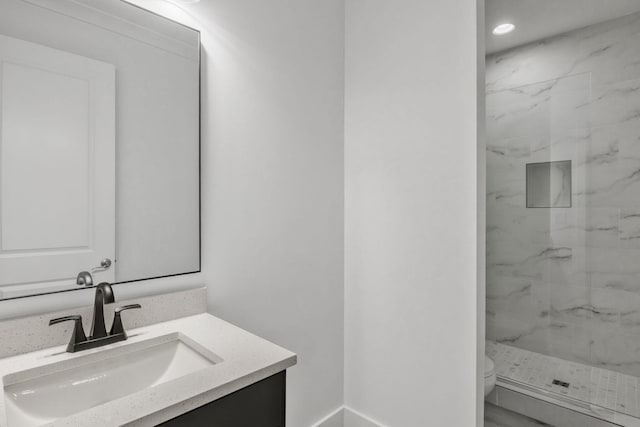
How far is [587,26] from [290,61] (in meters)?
1.85

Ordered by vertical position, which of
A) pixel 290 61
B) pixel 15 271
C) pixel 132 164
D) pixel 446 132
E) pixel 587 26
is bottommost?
pixel 15 271

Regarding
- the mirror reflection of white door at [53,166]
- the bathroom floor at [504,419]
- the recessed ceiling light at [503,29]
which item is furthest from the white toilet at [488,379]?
the recessed ceiling light at [503,29]

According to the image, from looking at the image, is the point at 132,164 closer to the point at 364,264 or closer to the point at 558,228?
the point at 364,264

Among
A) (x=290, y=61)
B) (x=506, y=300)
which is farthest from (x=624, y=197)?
(x=290, y=61)

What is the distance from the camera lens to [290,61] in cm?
164

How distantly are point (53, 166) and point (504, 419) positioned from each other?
8.16ft

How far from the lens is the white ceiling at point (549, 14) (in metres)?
1.89

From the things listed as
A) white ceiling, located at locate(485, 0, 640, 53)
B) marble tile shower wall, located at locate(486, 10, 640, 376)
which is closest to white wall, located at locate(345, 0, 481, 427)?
white ceiling, located at locate(485, 0, 640, 53)

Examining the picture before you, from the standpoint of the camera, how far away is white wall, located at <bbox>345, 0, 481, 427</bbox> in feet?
4.79

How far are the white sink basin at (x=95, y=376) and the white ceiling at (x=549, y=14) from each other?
2.38 meters

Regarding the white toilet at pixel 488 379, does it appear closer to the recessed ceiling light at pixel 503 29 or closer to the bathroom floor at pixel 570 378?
the bathroom floor at pixel 570 378

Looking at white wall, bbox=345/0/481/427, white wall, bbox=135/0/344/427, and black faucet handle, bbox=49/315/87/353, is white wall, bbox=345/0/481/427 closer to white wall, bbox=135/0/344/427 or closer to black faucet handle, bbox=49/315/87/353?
white wall, bbox=135/0/344/427

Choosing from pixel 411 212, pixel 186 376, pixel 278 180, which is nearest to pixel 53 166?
pixel 186 376

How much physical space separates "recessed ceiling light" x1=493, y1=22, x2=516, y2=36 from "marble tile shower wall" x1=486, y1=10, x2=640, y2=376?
18 cm
